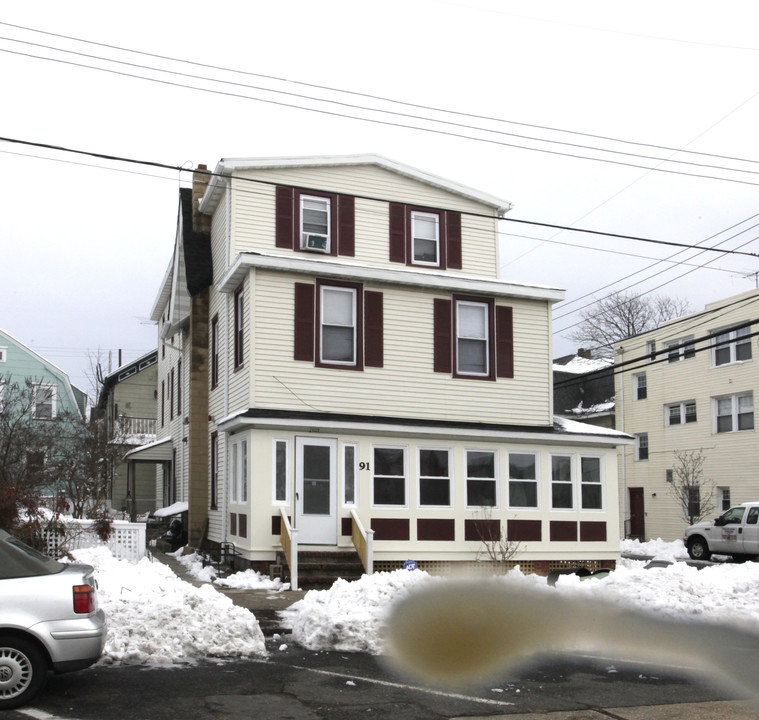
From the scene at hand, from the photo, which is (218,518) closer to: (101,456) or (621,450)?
(101,456)

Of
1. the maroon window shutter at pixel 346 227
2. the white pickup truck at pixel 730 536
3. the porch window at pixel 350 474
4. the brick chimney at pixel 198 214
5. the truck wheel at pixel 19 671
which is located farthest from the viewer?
the white pickup truck at pixel 730 536

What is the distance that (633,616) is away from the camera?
41.2 ft

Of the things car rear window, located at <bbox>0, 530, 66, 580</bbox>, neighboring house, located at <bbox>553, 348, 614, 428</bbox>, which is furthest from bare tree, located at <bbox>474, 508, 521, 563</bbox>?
neighboring house, located at <bbox>553, 348, 614, 428</bbox>

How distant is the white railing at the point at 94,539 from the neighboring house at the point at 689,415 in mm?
20734

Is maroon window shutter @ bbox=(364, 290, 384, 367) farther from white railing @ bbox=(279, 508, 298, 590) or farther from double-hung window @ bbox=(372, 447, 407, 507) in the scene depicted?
white railing @ bbox=(279, 508, 298, 590)

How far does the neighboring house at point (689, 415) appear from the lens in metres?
32.9

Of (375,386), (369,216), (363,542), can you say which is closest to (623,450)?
(369,216)

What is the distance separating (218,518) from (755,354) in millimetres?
21571

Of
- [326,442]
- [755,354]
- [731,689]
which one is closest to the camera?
[731,689]

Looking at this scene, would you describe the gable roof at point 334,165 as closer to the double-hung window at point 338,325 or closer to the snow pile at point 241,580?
the double-hung window at point 338,325

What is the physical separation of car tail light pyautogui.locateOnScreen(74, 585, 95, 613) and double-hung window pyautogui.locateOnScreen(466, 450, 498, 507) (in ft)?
42.3

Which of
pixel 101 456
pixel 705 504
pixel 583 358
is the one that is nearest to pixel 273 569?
pixel 101 456

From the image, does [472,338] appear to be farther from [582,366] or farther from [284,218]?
[582,366]

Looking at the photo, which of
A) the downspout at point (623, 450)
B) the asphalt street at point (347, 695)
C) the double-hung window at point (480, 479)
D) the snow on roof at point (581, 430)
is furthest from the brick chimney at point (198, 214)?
the downspout at point (623, 450)
